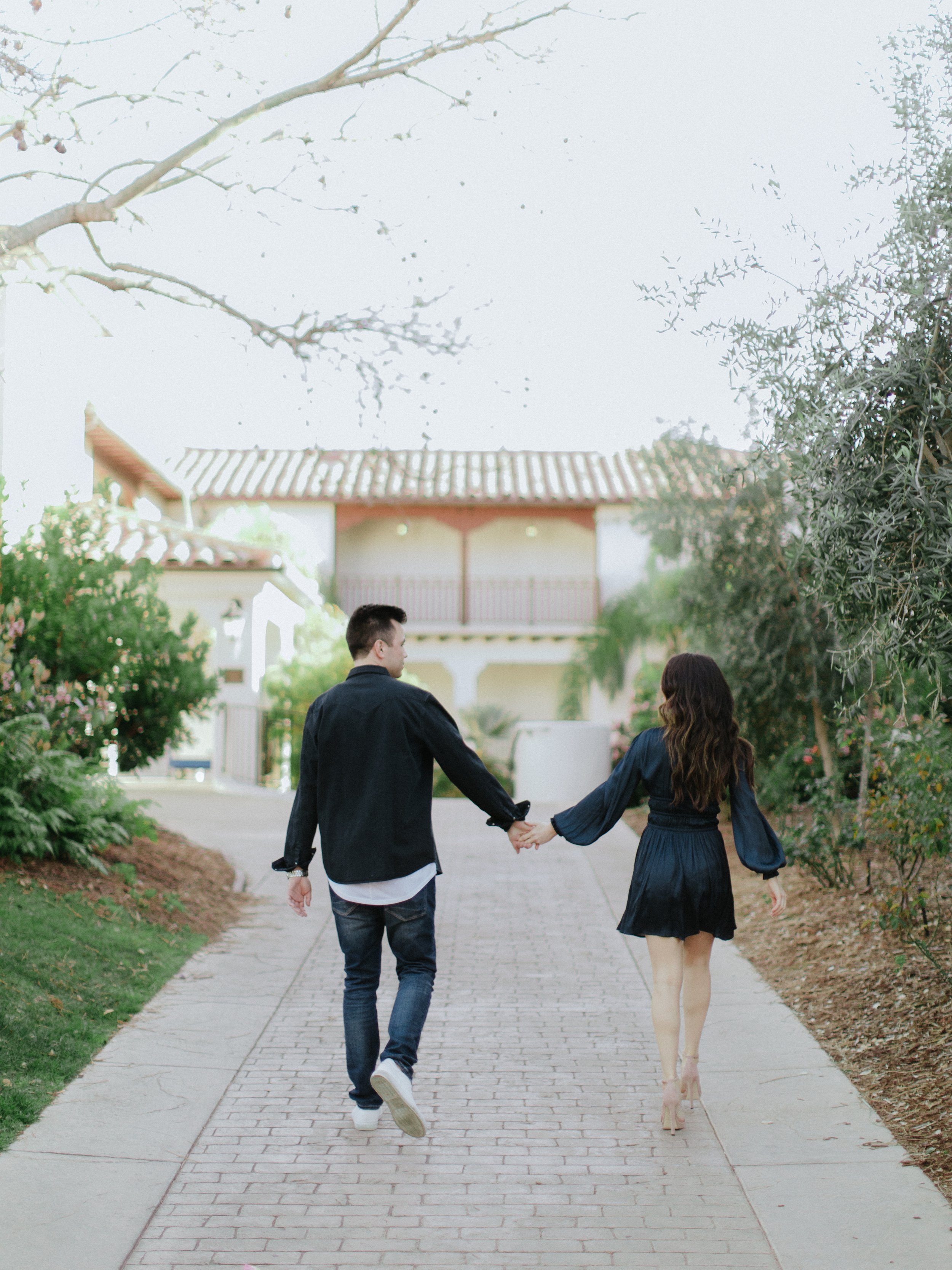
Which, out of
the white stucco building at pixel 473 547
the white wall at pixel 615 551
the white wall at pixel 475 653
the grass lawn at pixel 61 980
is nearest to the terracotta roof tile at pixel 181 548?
the white stucco building at pixel 473 547

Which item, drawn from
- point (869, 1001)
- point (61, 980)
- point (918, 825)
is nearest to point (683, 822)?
point (869, 1001)

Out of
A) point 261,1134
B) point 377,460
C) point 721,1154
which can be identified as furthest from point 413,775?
point 377,460

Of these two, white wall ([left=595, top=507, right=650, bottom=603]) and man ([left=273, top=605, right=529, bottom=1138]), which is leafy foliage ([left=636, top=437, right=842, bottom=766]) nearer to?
man ([left=273, top=605, right=529, bottom=1138])

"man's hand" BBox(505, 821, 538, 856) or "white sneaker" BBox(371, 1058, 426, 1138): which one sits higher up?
"man's hand" BBox(505, 821, 538, 856)

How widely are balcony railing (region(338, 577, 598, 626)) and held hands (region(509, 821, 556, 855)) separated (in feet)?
76.1

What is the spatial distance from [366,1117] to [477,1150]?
1.35 feet

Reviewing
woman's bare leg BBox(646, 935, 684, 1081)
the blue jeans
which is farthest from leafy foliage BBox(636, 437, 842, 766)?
the blue jeans

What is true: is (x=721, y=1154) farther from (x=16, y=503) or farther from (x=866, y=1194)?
(x=16, y=503)

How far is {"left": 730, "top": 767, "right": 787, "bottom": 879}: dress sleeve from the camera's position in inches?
170

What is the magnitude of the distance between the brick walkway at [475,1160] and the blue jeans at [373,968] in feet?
0.89

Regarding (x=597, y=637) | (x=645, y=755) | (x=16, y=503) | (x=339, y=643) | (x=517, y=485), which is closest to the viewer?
(x=645, y=755)

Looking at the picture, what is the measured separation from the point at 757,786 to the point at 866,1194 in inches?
Answer: 345

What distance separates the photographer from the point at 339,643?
68.2ft

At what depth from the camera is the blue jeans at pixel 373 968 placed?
4.28 metres
